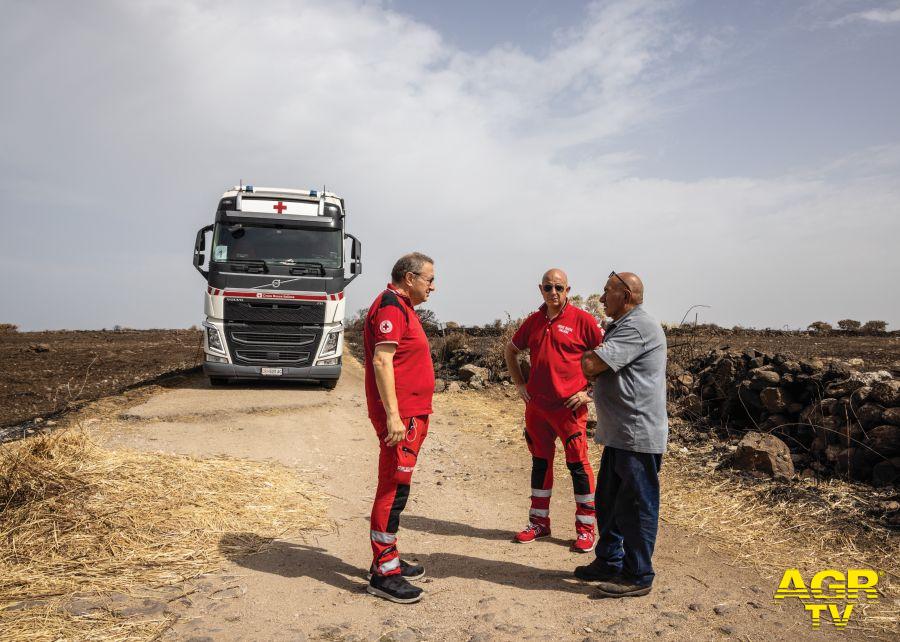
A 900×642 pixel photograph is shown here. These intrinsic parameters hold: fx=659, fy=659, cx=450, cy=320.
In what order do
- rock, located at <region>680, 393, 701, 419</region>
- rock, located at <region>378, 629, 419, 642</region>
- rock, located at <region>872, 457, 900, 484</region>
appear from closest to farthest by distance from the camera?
rock, located at <region>378, 629, 419, 642</region> → rock, located at <region>872, 457, 900, 484</region> → rock, located at <region>680, 393, 701, 419</region>

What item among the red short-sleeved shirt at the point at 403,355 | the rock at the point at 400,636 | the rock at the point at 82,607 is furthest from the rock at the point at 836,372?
the rock at the point at 82,607

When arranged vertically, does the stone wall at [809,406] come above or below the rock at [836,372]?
below

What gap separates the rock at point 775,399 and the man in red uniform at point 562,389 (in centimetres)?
458

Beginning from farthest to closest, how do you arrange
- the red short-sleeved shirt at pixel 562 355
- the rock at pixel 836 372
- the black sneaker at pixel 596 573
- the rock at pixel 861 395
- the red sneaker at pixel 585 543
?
the rock at pixel 836 372 < the rock at pixel 861 395 < the red sneaker at pixel 585 543 < the red short-sleeved shirt at pixel 562 355 < the black sneaker at pixel 596 573

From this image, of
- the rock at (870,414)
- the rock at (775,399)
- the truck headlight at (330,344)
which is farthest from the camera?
the truck headlight at (330,344)

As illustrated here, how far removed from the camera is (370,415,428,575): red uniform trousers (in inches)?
170

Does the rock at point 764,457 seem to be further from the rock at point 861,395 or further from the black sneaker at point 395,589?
the black sneaker at point 395,589

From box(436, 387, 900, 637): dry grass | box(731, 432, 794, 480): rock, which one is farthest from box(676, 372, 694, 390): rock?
box(731, 432, 794, 480): rock

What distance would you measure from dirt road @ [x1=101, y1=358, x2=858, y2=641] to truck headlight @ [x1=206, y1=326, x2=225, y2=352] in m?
3.94

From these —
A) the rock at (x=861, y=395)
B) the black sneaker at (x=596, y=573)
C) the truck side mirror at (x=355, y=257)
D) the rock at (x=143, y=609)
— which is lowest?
the rock at (x=143, y=609)

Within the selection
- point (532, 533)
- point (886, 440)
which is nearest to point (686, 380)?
point (886, 440)

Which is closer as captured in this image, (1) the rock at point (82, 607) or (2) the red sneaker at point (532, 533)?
(1) the rock at point (82, 607)

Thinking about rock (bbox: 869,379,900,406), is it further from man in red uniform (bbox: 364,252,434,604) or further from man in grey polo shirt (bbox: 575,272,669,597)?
man in red uniform (bbox: 364,252,434,604)

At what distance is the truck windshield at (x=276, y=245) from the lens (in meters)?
12.4
